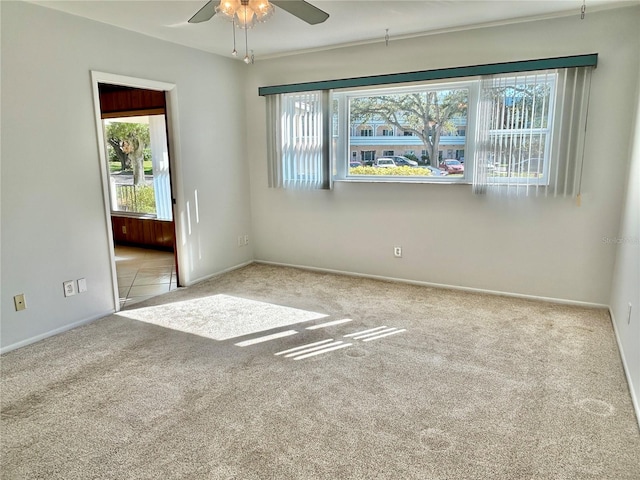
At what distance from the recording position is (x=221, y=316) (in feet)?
11.9

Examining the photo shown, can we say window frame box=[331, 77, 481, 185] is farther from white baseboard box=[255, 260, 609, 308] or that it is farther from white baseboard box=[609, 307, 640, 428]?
white baseboard box=[609, 307, 640, 428]

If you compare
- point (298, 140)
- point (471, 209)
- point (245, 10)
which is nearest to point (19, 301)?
point (245, 10)

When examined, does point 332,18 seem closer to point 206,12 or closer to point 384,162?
point 206,12

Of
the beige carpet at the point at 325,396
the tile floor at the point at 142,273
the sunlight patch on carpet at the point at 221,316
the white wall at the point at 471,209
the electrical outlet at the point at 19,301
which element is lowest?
the beige carpet at the point at 325,396

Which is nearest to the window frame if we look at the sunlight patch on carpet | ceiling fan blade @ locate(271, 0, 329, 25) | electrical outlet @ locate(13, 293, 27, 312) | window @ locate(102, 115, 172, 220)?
the sunlight patch on carpet

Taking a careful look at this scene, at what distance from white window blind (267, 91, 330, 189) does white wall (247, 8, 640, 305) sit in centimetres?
17

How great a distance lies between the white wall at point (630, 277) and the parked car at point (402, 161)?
1841 millimetres

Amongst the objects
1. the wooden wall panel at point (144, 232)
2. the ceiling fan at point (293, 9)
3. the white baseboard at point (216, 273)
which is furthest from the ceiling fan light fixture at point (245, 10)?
the wooden wall panel at point (144, 232)

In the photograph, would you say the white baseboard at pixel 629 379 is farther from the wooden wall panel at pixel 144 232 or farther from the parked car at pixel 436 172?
the wooden wall panel at pixel 144 232

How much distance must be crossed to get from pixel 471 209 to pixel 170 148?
3.12 meters

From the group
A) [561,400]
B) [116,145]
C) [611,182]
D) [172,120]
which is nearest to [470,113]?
[611,182]

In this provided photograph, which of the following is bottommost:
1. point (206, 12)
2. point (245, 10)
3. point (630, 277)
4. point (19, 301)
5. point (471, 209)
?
point (19, 301)

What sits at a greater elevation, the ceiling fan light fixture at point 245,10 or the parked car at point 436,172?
the ceiling fan light fixture at point 245,10

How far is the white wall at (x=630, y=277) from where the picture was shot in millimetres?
2412
